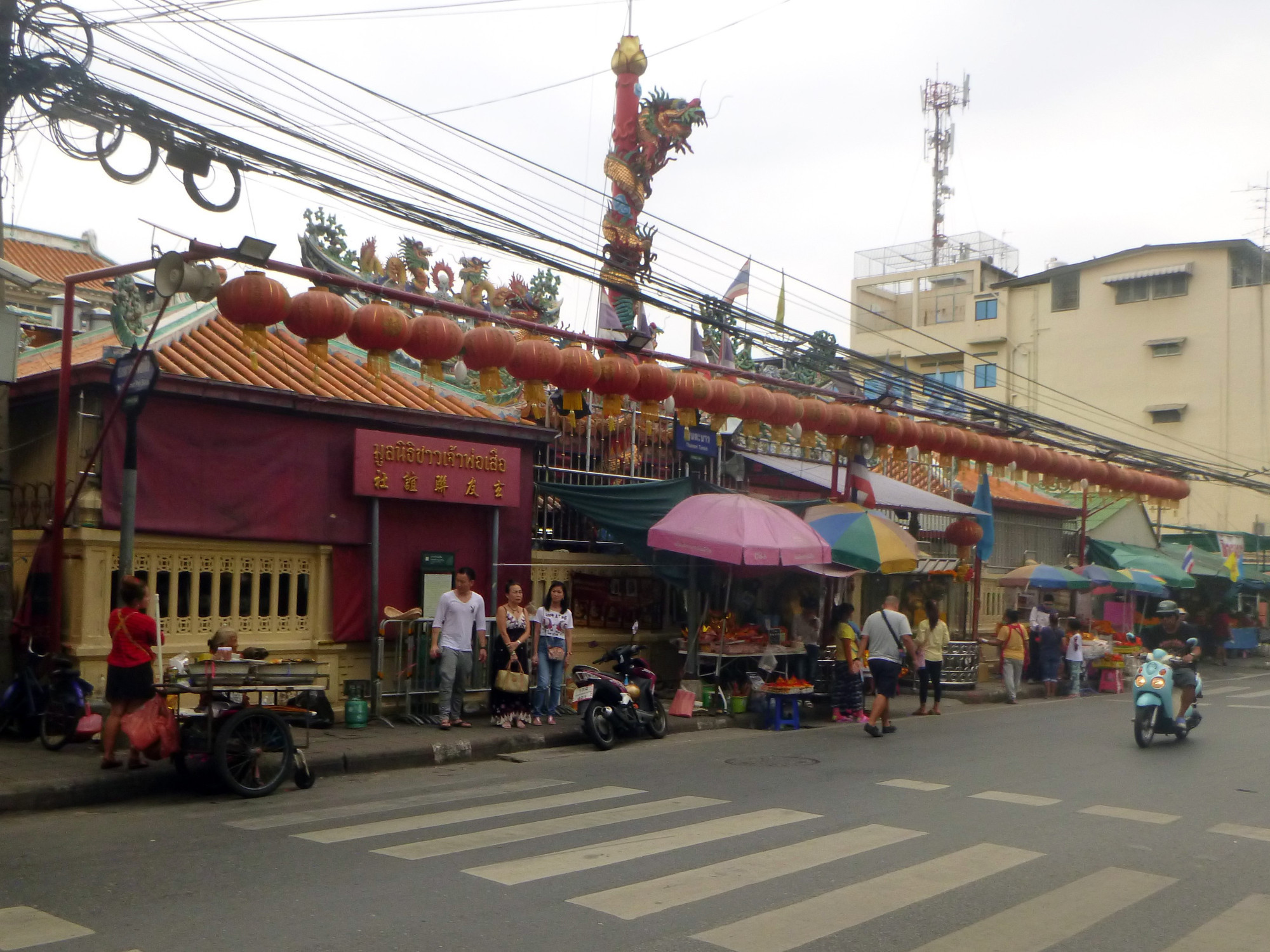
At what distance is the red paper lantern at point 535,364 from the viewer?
12039 millimetres

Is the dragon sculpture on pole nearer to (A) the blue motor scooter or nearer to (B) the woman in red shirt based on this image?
(A) the blue motor scooter

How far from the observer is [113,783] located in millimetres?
9273

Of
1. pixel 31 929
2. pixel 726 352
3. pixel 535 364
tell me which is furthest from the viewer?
pixel 726 352

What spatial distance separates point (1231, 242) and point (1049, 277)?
22.5 feet

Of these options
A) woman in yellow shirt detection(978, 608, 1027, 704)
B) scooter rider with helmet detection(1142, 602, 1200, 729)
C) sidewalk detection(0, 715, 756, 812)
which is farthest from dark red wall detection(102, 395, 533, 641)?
woman in yellow shirt detection(978, 608, 1027, 704)

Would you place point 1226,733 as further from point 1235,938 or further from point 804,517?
point 1235,938

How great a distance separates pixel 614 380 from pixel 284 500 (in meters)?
3.97

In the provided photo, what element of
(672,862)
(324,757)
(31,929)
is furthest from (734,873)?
(324,757)

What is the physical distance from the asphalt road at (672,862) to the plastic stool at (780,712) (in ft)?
10.8

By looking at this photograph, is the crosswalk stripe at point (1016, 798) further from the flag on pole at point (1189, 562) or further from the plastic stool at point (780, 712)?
the flag on pole at point (1189, 562)

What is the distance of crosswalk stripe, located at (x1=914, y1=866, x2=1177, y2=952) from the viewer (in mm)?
5613

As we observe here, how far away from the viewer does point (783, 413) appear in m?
15.1

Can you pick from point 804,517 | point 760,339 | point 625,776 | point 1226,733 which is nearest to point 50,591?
point 625,776

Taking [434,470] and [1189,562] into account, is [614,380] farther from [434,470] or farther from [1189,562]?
[1189,562]
